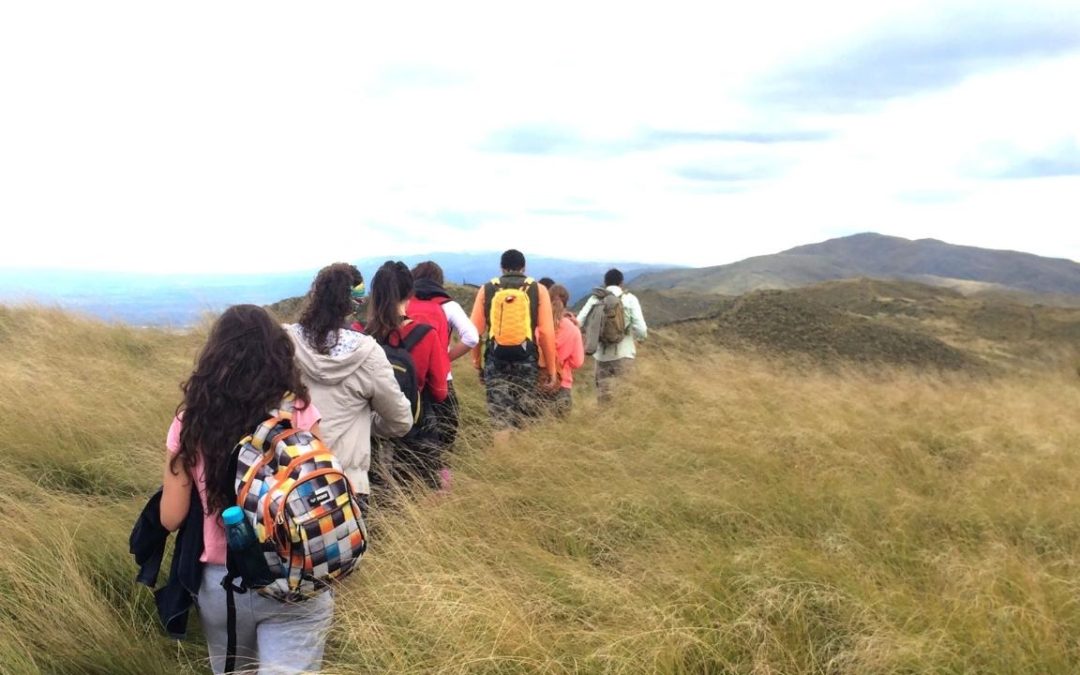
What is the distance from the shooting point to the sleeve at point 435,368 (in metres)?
4.02

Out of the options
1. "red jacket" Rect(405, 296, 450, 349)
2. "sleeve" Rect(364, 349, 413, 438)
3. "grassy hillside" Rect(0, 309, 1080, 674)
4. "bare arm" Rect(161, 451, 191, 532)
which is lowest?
"grassy hillside" Rect(0, 309, 1080, 674)

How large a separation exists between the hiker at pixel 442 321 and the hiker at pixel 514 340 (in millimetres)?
455

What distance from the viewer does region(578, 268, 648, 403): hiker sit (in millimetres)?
7375

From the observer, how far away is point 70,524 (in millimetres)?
3428

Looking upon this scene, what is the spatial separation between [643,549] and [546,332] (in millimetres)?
2588

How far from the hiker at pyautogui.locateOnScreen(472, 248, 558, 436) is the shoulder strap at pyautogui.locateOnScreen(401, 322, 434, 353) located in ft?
5.12

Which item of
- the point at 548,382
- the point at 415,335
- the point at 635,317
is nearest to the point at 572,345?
the point at 548,382

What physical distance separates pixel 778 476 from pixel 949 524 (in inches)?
37.6

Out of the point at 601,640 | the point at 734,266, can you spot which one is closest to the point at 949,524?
the point at 601,640

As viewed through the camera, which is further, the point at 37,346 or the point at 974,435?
the point at 37,346

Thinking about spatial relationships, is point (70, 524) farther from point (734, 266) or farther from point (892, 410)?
point (734, 266)

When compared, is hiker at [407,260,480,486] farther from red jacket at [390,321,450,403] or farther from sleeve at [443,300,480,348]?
red jacket at [390,321,450,403]

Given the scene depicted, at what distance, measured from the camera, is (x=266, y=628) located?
2357 millimetres

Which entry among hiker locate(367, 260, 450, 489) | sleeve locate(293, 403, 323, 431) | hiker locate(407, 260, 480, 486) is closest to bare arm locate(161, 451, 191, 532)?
sleeve locate(293, 403, 323, 431)
